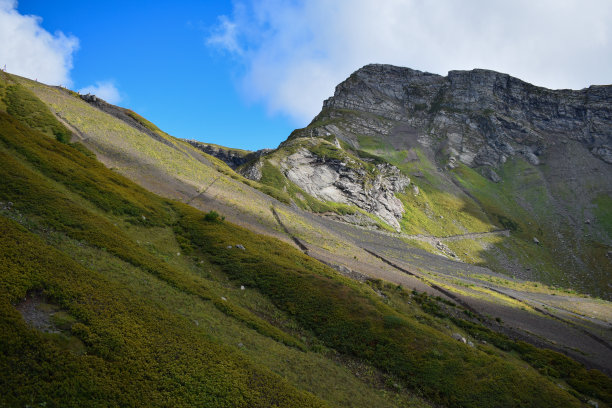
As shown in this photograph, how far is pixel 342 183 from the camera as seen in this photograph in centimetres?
14150

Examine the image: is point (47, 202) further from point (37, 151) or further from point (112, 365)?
point (112, 365)

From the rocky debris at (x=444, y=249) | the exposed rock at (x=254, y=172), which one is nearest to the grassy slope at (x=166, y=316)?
the exposed rock at (x=254, y=172)

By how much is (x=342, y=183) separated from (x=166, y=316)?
420 ft

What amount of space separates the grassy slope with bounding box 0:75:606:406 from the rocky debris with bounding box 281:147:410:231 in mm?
94612

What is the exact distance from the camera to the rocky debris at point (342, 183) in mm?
135625

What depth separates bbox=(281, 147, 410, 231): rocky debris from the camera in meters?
136

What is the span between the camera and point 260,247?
39.8 m

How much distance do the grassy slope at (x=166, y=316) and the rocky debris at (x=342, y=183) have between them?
94.6m

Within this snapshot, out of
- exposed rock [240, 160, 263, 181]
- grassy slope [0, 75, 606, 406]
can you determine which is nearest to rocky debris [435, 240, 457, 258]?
exposed rock [240, 160, 263, 181]

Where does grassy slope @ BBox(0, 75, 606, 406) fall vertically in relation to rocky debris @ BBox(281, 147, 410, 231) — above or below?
below

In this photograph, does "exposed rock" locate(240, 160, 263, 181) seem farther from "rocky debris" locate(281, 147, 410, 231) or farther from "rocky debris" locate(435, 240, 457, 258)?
"rocky debris" locate(435, 240, 457, 258)

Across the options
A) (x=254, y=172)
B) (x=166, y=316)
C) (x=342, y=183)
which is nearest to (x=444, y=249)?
(x=342, y=183)

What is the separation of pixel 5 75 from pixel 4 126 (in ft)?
205

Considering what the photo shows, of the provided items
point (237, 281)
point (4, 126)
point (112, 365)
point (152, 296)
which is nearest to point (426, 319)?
point (237, 281)
